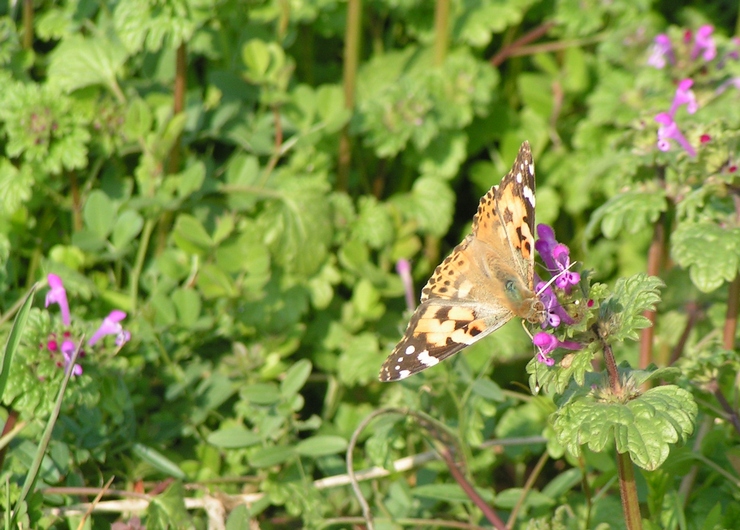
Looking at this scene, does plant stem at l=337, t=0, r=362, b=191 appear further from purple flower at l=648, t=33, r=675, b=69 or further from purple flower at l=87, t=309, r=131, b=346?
purple flower at l=87, t=309, r=131, b=346

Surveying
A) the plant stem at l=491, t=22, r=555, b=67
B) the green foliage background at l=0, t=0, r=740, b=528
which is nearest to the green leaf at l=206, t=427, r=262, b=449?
the green foliage background at l=0, t=0, r=740, b=528

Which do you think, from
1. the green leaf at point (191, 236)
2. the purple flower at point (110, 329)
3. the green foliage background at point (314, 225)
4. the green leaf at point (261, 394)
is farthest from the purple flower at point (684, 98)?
the purple flower at point (110, 329)

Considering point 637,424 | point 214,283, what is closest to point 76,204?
point 214,283

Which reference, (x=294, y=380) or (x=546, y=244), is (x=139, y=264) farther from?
(x=546, y=244)

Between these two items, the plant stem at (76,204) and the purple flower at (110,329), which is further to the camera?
the plant stem at (76,204)

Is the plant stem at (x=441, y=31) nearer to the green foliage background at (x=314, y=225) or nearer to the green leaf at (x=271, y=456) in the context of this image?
the green foliage background at (x=314, y=225)

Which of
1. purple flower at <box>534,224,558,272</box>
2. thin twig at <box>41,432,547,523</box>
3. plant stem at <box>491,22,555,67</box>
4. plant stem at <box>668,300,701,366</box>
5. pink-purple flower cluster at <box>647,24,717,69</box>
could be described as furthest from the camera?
plant stem at <box>491,22,555,67</box>

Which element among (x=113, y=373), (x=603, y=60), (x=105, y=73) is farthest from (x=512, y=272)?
(x=603, y=60)
